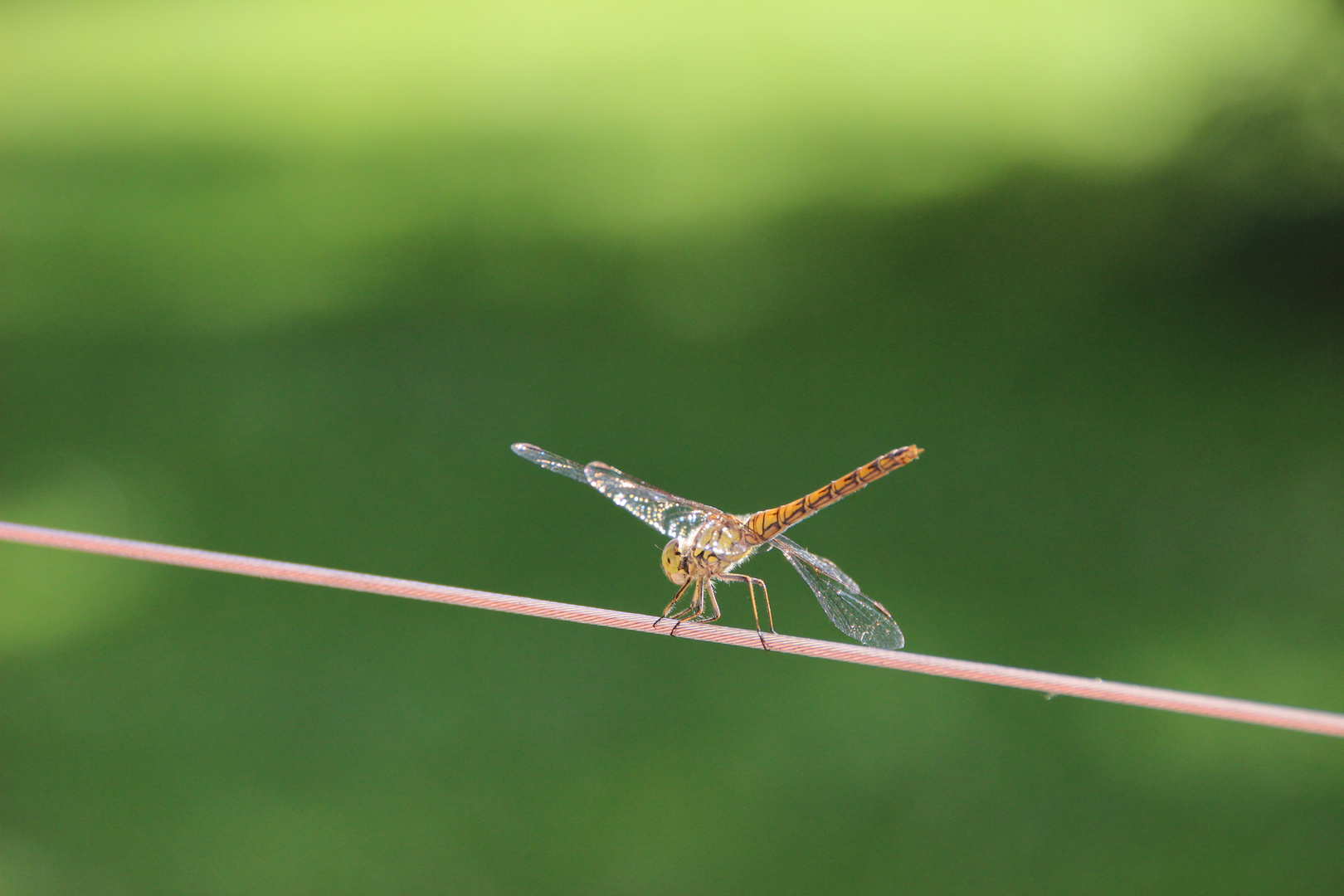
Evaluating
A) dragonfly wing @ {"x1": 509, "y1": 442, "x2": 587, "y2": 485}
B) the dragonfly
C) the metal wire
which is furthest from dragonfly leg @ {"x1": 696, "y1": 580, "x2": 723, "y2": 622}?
the metal wire

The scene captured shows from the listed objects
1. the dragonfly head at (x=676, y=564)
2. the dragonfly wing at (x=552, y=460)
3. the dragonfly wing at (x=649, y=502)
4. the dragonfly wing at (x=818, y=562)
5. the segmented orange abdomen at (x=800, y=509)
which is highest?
the dragonfly wing at (x=552, y=460)

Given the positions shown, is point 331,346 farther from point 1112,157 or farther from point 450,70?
point 1112,157

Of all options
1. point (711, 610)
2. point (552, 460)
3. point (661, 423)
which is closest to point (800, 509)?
point (711, 610)

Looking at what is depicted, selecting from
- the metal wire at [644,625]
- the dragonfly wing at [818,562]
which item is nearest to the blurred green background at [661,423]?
the dragonfly wing at [818,562]

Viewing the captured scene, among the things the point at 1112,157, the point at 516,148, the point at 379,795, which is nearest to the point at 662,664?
the point at 379,795

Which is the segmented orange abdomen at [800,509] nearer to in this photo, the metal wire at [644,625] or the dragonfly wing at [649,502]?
the dragonfly wing at [649,502]

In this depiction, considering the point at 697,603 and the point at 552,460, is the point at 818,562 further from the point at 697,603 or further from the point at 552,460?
the point at 552,460
